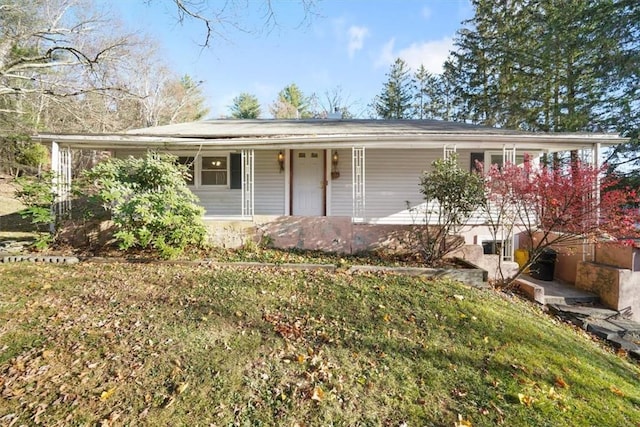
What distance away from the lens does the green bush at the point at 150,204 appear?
6059mm

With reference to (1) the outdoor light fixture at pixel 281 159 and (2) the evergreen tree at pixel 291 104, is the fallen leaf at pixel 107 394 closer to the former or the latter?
(1) the outdoor light fixture at pixel 281 159

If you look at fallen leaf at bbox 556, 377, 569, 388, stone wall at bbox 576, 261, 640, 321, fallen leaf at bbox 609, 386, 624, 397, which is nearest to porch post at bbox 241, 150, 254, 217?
fallen leaf at bbox 556, 377, 569, 388

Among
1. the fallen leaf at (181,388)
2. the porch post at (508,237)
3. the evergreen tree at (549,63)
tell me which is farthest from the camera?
the evergreen tree at (549,63)

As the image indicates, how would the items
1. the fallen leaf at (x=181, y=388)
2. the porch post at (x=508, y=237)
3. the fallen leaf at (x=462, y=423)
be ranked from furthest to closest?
the porch post at (x=508, y=237) → the fallen leaf at (x=181, y=388) → the fallen leaf at (x=462, y=423)

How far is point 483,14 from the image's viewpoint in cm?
1844

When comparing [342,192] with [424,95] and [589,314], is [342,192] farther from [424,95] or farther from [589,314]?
[424,95]

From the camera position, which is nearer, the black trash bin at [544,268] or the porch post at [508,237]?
the porch post at [508,237]

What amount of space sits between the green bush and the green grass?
1.26 metres

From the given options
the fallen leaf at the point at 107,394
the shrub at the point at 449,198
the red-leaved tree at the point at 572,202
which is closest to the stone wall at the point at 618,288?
the red-leaved tree at the point at 572,202

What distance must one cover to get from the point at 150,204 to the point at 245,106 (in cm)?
3070

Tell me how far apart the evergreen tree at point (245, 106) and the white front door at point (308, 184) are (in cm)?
2576

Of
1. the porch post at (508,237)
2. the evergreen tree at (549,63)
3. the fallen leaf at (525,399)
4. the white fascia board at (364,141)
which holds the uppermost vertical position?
the evergreen tree at (549,63)

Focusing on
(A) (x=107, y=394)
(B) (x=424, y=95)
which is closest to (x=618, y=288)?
(A) (x=107, y=394)

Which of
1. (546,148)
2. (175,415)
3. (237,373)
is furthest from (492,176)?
(175,415)
